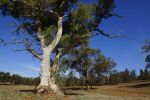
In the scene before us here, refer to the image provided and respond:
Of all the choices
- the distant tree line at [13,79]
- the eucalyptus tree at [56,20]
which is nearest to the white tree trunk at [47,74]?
the eucalyptus tree at [56,20]

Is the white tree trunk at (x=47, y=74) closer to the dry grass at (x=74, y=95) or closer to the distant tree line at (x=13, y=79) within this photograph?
the dry grass at (x=74, y=95)

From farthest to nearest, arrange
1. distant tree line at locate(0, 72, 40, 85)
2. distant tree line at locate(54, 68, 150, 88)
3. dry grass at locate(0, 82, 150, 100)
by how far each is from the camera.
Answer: distant tree line at locate(0, 72, 40, 85) < distant tree line at locate(54, 68, 150, 88) < dry grass at locate(0, 82, 150, 100)

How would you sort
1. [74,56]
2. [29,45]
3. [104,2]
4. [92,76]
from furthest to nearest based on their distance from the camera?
[92,76] < [74,56] < [104,2] < [29,45]

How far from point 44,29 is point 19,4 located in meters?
3.82

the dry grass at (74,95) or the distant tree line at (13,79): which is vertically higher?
the distant tree line at (13,79)

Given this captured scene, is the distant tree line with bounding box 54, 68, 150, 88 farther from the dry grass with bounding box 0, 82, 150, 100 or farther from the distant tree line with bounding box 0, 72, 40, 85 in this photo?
the distant tree line with bounding box 0, 72, 40, 85

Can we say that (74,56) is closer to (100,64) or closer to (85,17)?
(100,64)

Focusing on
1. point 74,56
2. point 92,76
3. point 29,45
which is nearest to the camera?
point 29,45

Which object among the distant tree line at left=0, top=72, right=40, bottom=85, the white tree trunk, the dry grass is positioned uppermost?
the distant tree line at left=0, top=72, right=40, bottom=85

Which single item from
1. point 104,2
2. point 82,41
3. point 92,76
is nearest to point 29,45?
point 82,41

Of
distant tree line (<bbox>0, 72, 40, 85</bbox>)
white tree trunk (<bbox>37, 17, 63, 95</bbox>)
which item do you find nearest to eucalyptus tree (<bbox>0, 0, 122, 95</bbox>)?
white tree trunk (<bbox>37, 17, 63, 95</bbox>)

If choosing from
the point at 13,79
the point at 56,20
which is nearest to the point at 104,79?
the point at 56,20

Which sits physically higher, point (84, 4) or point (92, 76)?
point (84, 4)

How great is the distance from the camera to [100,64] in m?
85.6
